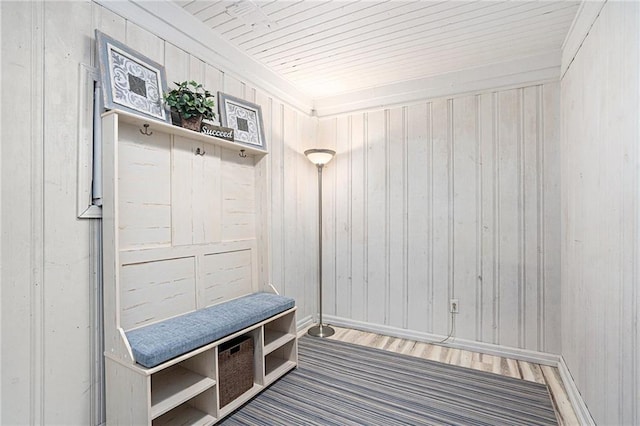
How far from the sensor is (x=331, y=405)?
A: 2.02 metres

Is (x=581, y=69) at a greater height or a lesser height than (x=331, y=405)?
greater

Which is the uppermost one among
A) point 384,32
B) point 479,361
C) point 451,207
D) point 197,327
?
point 384,32

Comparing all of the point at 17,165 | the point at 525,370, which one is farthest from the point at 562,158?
the point at 17,165

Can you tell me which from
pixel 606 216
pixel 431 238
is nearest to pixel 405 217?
pixel 431 238

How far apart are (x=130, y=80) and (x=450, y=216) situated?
2.65 metres

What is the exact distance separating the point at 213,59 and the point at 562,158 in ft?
9.09

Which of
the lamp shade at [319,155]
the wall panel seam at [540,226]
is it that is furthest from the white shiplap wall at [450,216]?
the lamp shade at [319,155]

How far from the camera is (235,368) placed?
1983mm

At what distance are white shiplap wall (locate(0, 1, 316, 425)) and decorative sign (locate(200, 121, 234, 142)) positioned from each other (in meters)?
0.62

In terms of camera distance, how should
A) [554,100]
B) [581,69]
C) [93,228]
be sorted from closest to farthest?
[93,228] → [581,69] → [554,100]

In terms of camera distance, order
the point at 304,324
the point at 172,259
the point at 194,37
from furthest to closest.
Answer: the point at 304,324 → the point at 194,37 → the point at 172,259

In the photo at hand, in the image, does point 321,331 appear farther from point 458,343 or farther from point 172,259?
point 172,259

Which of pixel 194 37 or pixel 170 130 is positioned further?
pixel 194 37

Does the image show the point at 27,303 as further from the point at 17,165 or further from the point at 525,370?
the point at 525,370
